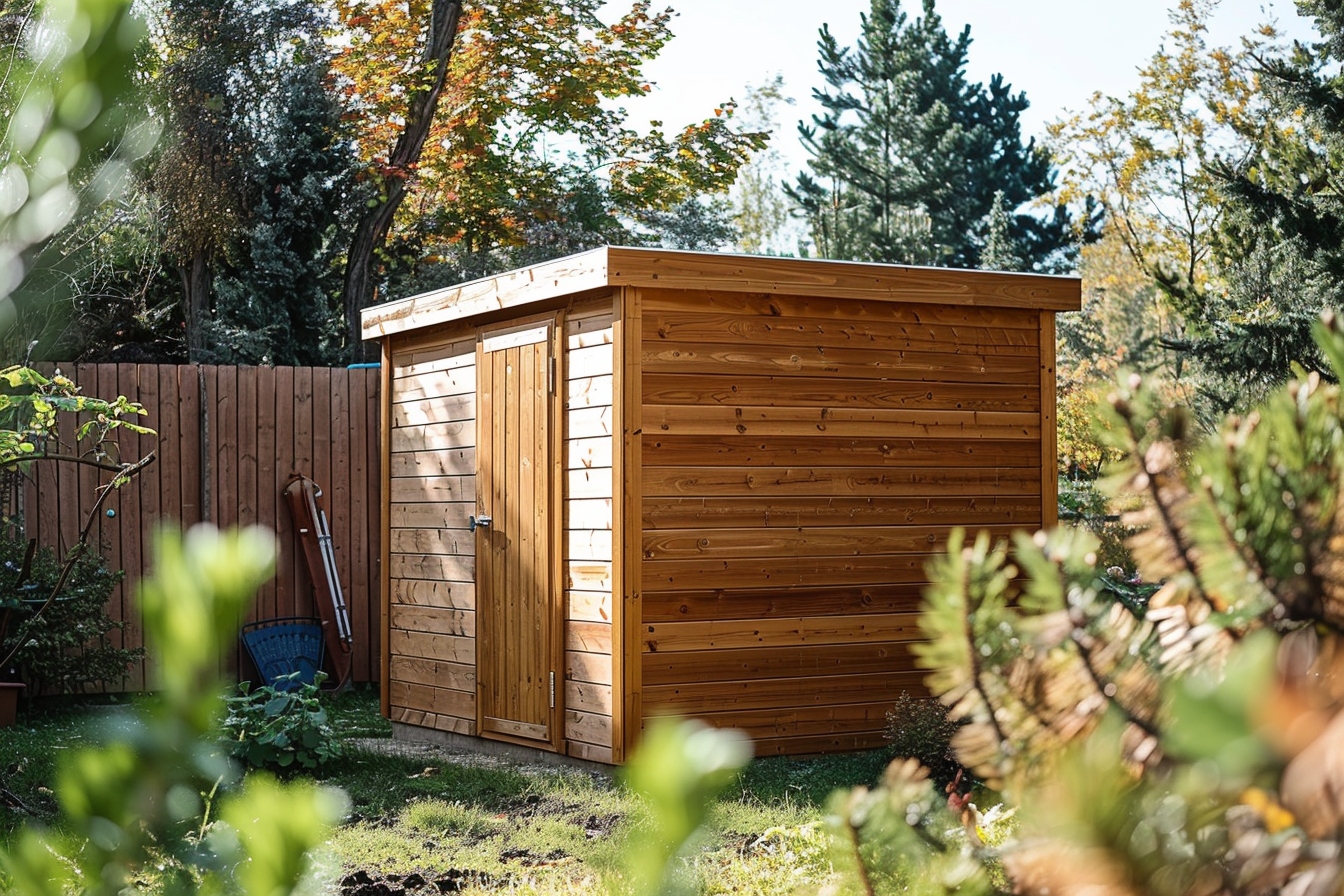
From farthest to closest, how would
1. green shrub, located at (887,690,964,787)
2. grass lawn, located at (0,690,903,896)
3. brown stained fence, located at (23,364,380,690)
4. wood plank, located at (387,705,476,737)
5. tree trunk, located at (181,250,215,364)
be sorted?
1. tree trunk, located at (181,250,215,364)
2. brown stained fence, located at (23,364,380,690)
3. wood plank, located at (387,705,476,737)
4. green shrub, located at (887,690,964,787)
5. grass lawn, located at (0,690,903,896)

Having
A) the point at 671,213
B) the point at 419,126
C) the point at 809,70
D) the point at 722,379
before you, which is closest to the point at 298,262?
the point at 419,126

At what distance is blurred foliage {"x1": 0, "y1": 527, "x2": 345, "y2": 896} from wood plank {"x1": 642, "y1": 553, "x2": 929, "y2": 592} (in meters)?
5.68

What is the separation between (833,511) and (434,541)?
2.29m

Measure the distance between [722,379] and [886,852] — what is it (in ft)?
17.1

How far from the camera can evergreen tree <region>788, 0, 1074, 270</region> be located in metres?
26.9

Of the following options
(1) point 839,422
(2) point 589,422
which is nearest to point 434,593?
(2) point 589,422

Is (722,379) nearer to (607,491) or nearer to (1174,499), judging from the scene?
(607,491)

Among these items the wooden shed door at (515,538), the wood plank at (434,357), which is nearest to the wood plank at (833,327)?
the wooden shed door at (515,538)

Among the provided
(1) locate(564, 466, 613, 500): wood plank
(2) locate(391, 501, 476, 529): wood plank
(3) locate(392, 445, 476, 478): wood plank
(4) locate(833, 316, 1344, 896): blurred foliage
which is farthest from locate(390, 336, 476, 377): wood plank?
(4) locate(833, 316, 1344, 896): blurred foliage

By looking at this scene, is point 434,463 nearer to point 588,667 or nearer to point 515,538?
point 515,538

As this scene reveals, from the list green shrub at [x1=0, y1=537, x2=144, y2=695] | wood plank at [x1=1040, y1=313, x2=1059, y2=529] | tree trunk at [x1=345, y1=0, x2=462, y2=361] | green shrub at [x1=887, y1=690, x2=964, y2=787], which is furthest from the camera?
tree trunk at [x1=345, y1=0, x2=462, y2=361]

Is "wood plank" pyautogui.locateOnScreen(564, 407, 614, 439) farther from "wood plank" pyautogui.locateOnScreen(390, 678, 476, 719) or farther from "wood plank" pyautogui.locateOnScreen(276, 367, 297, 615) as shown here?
"wood plank" pyautogui.locateOnScreen(276, 367, 297, 615)

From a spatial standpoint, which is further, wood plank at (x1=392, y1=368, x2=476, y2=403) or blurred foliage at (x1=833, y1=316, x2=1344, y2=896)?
wood plank at (x1=392, y1=368, x2=476, y2=403)

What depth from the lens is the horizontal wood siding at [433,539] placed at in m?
7.27
